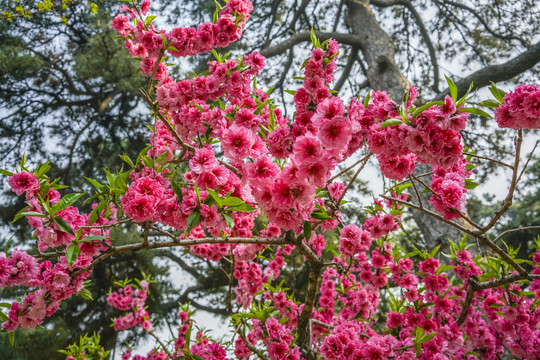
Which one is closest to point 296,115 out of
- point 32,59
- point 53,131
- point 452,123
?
point 452,123

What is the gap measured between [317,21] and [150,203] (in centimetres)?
703

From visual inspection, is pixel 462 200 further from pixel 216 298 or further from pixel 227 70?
pixel 216 298

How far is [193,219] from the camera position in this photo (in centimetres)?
125

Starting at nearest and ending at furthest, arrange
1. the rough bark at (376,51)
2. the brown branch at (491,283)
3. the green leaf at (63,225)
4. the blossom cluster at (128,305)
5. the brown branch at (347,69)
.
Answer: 1. the green leaf at (63,225)
2. the brown branch at (491,283)
3. the blossom cluster at (128,305)
4. the rough bark at (376,51)
5. the brown branch at (347,69)

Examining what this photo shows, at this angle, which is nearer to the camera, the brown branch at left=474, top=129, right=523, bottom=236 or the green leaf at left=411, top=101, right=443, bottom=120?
the green leaf at left=411, top=101, right=443, bottom=120

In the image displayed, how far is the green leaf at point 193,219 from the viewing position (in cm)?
122

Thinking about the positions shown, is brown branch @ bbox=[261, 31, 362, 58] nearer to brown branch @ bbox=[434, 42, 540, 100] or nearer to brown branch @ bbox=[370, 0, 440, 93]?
brown branch @ bbox=[370, 0, 440, 93]

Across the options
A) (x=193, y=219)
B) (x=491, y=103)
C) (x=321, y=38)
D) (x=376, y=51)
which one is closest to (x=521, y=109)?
(x=491, y=103)

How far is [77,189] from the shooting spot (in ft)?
16.9

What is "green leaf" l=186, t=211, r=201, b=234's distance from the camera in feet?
3.99

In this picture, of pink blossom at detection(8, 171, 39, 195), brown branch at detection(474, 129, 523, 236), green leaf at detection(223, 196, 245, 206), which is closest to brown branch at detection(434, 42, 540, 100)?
brown branch at detection(474, 129, 523, 236)

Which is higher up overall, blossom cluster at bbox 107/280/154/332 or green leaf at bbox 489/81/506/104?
green leaf at bbox 489/81/506/104

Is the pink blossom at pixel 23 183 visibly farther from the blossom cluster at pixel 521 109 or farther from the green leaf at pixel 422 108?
the blossom cluster at pixel 521 109

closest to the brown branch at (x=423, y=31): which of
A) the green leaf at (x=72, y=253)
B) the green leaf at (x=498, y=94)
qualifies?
the green leaf at (x=498, y=94)
